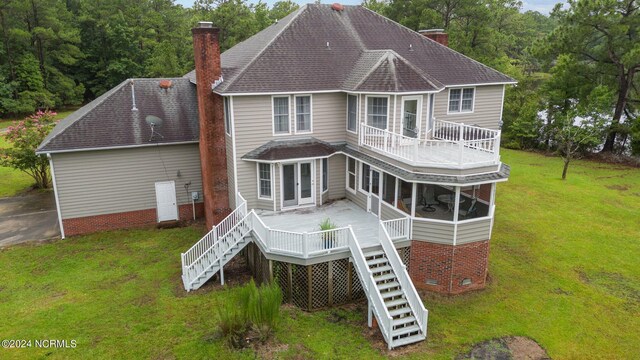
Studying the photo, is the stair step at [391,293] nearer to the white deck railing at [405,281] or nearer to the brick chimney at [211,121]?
the white deck railing at [405,281]

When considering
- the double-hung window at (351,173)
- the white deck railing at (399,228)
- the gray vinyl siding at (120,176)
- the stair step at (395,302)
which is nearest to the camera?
the stair step at (395,302)

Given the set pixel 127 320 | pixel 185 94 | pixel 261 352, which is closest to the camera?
pixel 261 352

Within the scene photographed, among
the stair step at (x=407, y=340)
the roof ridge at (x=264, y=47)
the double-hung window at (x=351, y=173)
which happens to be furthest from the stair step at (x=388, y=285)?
the roof ridge at (x=264, y=47)

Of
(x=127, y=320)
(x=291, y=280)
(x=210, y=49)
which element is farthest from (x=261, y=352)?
(x=210, y=49)

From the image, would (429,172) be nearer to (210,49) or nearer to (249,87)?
(249,87)

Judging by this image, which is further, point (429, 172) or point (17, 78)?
point (17, 78)

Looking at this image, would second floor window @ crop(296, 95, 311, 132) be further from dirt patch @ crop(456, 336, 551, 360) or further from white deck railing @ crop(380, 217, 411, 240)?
dirt patch @ crop(456, 336, 551, 360)

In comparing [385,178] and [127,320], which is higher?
[385,178]
